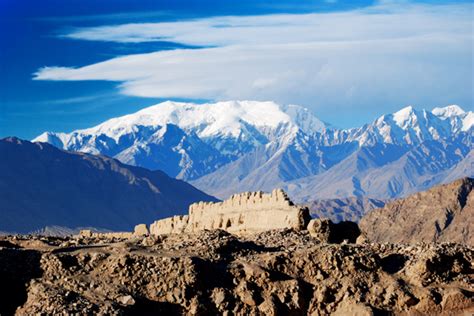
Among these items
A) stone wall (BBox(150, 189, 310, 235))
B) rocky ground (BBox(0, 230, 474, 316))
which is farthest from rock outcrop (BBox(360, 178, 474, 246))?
rocky ground (BBox(0, 230, 474, 316))

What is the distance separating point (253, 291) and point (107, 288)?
3.79m

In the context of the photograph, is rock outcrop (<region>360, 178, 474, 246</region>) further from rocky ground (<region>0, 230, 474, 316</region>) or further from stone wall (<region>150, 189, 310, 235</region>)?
rocky ground (<region>0, 230, 474, 316</region>)

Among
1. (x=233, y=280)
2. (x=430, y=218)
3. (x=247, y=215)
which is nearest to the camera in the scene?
(x=233, y=280)

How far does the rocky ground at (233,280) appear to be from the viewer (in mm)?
26344

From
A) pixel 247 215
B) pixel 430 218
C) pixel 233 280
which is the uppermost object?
pixel 233 280

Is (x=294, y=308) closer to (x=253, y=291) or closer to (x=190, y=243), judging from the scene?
(x=253, y=291)

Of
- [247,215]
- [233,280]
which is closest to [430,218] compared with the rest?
[247,215]

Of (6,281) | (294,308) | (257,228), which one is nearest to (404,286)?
(294,308)

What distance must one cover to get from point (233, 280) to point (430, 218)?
157 metres

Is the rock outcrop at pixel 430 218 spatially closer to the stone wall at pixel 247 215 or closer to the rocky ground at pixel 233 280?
the stone wall at pixel 247 215

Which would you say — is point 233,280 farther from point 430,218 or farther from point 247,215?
point 430,218

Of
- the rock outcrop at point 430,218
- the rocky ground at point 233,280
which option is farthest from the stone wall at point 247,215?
the rock outcrop at point 430,218

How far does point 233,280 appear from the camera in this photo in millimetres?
27547

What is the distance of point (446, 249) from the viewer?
29344mm
